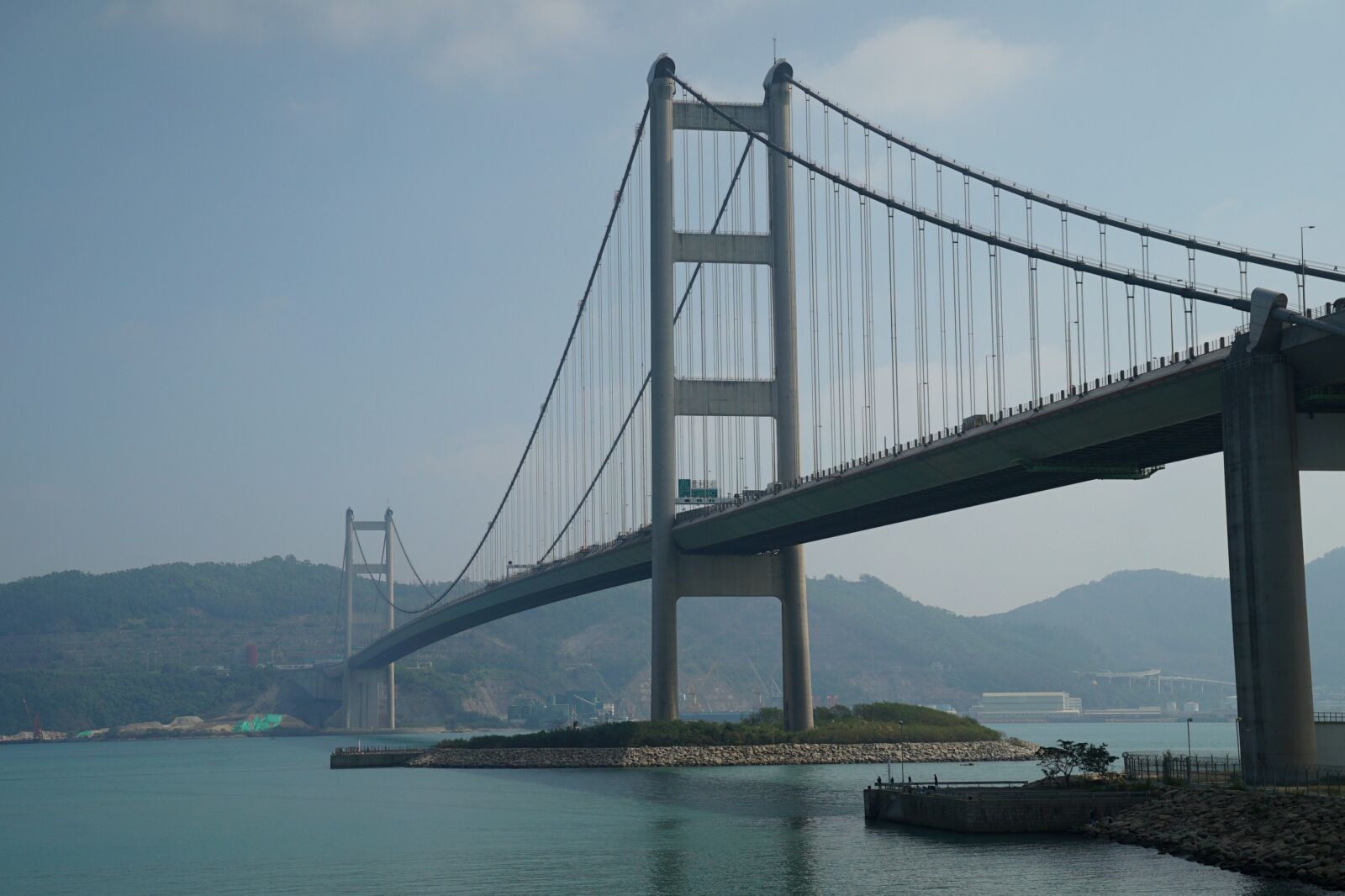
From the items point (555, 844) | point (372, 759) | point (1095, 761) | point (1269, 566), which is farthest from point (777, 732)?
point (1269, 566)

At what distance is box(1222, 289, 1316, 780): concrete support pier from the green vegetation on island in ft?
147

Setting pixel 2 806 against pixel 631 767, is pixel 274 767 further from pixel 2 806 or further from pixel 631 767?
pixel 631 767

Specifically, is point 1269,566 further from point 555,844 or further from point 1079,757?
point 555,844

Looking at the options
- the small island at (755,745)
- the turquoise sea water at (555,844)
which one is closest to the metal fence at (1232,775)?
the turquoise sea water at (555,844)

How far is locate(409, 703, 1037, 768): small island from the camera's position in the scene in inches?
3278

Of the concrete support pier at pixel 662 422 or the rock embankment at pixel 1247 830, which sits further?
the concrete support pier at pixel 662 422

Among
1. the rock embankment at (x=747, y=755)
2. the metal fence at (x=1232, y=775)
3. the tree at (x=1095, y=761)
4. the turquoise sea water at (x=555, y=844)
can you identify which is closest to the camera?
the turquoise sea water at (x=555, y=844)

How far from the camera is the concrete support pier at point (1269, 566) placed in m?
40.9

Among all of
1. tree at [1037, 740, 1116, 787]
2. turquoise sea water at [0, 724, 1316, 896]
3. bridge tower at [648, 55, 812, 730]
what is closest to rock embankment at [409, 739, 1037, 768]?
turquoise sea water at [0, 724, 1316, 896]

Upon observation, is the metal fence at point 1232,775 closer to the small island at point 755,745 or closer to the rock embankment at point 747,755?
the rock embankment at point 747,755

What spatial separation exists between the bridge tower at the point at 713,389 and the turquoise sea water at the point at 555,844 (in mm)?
7944

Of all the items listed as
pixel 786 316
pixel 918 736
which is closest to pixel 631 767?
pixel 918 736

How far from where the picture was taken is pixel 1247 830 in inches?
1502

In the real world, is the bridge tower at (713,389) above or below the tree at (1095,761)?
above
